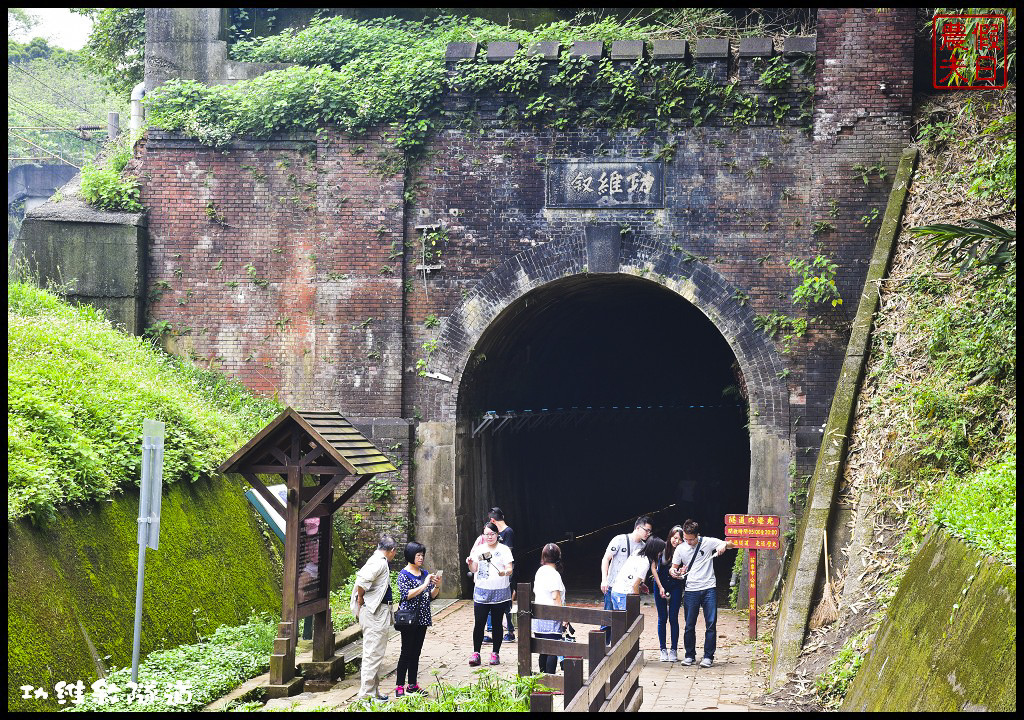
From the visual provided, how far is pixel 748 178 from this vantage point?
547 inches

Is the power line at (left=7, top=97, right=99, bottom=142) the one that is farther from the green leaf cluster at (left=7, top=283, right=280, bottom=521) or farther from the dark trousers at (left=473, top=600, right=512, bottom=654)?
the dark trousers at (left=473, top=600, right=512, bottom=654)

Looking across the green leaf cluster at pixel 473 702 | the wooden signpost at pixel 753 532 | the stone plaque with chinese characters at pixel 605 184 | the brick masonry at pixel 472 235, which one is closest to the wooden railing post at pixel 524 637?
the green leaf cluster at pixel 473 702

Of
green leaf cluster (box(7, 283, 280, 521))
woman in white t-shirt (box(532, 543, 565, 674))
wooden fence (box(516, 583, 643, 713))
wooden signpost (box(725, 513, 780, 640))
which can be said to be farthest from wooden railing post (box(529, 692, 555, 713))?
wooden signpost (box(725, 513, 780, 640))

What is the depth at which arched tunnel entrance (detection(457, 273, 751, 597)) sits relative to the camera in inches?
607

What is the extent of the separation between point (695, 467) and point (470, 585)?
10.0 meters

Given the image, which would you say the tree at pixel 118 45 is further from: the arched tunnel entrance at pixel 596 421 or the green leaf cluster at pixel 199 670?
the green leaf cluster at pixel 199 670

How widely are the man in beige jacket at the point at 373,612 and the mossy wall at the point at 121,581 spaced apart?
171 cm

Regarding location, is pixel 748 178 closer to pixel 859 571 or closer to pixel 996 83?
pixel 996 83

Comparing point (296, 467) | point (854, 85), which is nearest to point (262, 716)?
point (296, 467)

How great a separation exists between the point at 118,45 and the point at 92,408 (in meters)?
10.5

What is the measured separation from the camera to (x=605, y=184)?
46.3 ft

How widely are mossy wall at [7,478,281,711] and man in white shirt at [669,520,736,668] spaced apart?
4.33 m

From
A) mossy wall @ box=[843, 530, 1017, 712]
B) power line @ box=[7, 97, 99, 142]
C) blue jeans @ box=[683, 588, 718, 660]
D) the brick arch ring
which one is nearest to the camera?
mossy wall @ box=[843, 530, 1017, 712]

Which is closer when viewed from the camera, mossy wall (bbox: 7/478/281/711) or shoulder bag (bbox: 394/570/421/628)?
mossy wall (bbox: 7/478/281/711)
